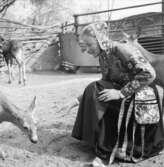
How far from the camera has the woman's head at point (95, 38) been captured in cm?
277

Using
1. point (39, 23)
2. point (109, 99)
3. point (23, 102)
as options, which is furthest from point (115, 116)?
point (39, 23)

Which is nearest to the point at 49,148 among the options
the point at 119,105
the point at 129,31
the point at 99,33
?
the point at 119,105

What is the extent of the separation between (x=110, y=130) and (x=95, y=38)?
2.96ft

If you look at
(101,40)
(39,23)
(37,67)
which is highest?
(39,23)

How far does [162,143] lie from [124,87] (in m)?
0.79

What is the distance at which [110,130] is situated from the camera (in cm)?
299

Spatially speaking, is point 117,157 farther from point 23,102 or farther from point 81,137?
point 23,102

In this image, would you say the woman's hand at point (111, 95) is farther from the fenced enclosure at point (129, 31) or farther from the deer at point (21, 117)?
the fenced enclosure at point (129, 31)

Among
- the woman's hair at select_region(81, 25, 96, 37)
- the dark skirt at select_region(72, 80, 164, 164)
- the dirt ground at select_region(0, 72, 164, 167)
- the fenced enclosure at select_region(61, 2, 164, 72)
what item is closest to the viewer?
the woman's hair at select_region(81, 25, 96, 37)

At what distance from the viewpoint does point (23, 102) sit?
5902 millimetres

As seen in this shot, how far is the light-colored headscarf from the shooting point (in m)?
2.77

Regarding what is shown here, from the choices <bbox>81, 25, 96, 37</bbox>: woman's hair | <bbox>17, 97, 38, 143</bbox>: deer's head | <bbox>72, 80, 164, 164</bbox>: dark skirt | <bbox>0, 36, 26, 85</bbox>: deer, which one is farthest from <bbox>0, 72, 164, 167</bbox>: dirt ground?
<bbox>0, 36, 26, 85</bbox>: deer

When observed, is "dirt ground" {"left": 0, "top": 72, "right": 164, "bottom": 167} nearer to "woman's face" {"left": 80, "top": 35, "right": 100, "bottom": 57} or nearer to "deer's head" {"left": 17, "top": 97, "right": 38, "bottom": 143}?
"deer's head" {"left": 17, "top": 97, "right": 38, "bottom": 143}

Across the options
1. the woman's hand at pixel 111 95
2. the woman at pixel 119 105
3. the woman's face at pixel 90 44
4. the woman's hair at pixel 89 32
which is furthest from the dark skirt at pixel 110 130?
the woman's hair at pixel 89 32
